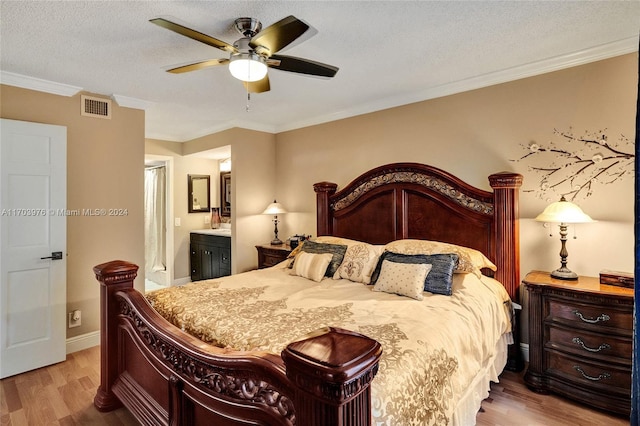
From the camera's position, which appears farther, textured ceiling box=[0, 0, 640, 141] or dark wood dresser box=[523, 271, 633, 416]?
dark wood dresser box=[523, 271, 633, 416]

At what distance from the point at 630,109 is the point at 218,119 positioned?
417 centimetres

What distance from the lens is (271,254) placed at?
13.8ft

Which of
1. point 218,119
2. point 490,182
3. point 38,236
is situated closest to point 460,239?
point 490,182

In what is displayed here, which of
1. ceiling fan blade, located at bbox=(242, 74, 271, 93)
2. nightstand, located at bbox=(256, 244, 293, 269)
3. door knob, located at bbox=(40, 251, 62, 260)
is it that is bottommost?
nightstand, located at bbox=(256, 244, 293, 269)

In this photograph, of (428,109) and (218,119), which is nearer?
(428,109)

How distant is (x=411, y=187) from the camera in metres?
3.23

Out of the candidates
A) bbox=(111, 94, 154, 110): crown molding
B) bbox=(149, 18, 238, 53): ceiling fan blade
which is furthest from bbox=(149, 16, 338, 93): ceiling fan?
bbox=(111, 94, 154, 110): crown molding

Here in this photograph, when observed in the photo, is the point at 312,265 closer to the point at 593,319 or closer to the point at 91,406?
the point at 91,406

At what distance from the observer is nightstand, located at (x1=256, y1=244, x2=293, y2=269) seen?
159 inches

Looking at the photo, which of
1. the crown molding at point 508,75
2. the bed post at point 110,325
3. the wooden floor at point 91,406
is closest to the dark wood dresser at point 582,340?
the wooden floor at point 91,406

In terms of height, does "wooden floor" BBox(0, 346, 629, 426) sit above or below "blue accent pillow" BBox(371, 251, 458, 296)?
below

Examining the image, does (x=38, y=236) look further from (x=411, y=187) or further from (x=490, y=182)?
(x=490, y=182)

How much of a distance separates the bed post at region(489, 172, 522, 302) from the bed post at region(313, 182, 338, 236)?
5.73 feet

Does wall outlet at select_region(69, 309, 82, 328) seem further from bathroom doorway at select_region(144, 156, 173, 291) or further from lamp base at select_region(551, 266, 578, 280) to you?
lamp base at select_region(551, 266, 578, 280)
